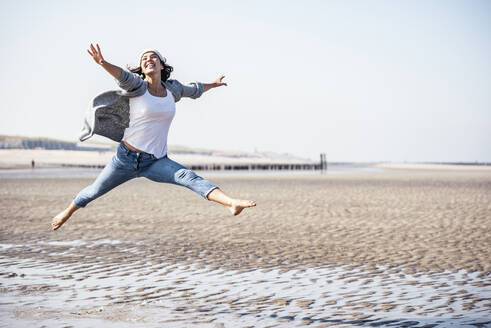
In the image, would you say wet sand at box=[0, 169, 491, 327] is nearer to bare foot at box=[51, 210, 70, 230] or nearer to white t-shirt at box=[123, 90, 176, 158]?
bare foot at box=[51, 210, 70, 230]

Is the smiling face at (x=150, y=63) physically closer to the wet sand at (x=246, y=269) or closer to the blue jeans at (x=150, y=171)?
the blue jeans at (x=150, y=171)

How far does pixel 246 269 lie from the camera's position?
8016mm

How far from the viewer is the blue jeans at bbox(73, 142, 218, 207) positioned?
5.48 meters

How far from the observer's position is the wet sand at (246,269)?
565cm

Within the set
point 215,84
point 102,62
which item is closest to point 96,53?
point 102,62

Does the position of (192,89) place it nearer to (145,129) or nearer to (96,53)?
(145,129)

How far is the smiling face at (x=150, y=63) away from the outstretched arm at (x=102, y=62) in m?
0.45

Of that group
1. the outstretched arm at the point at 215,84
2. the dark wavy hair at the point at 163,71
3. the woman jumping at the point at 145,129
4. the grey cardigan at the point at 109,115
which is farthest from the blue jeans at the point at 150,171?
the outstretched arm at the point at 215,84

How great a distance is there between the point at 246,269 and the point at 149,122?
323cm

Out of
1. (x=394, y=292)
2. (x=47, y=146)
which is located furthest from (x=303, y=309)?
(x=47, y=146)

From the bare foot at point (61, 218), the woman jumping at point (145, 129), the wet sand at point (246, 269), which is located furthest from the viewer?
the bare foot at point (61, 218)

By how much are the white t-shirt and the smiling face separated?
22 centimetres

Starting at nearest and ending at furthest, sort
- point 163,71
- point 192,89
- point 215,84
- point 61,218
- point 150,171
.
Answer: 1. point 150,171
2. point 163,71
3. point 192,89
4. point 61,218
5. point 215,84

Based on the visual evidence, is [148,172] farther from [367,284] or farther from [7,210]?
[7,210]
